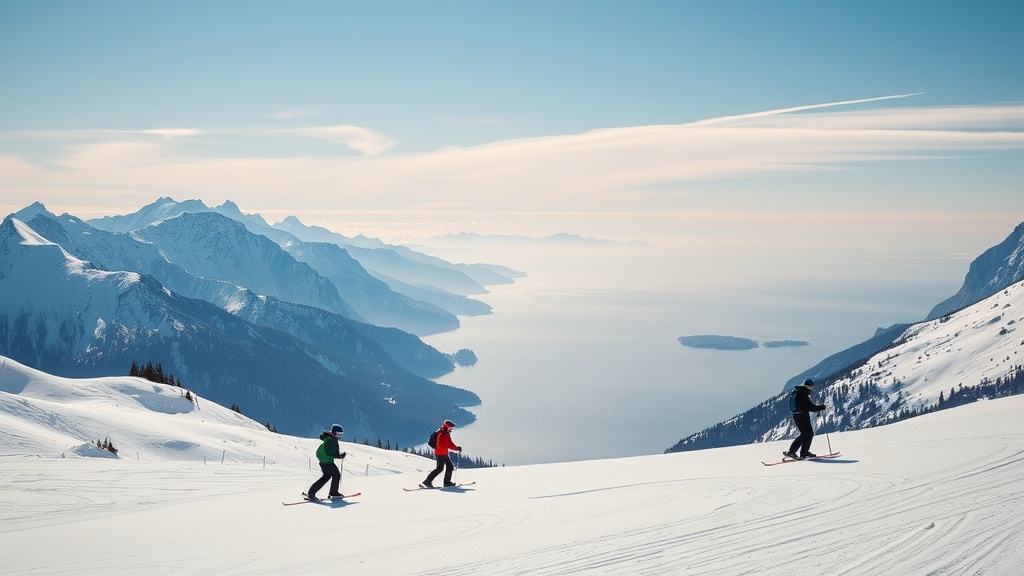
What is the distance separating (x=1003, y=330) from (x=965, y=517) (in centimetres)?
22292

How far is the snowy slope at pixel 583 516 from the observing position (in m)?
9.71

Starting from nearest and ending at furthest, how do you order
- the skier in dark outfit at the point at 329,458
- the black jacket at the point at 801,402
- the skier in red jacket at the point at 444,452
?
the skier in dark outfit at the point at 329,458 < the black jacket at the point at 801,402 < the skier in red jacket at the point at 444,452

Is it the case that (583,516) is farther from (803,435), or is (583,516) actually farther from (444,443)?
(803,435)

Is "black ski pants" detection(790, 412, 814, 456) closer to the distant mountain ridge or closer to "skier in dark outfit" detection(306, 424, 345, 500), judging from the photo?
"skier in dark outfit" detection(306, 424, 345, 500)

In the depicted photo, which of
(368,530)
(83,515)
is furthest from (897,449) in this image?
(83,515)

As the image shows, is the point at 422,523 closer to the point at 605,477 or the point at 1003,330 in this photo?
the point at 605,477

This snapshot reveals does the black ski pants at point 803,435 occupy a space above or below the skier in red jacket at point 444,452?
above

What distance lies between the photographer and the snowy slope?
971 cm

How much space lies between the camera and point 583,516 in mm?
13016

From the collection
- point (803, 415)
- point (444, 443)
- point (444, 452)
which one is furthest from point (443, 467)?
point (803, 415)

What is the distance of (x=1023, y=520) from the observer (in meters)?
10.1

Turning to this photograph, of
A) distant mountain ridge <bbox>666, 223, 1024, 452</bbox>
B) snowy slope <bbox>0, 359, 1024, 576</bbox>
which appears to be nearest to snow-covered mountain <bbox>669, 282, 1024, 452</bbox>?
distant mountain ridge <bbox>666, 223, 1024, 452</bbox>

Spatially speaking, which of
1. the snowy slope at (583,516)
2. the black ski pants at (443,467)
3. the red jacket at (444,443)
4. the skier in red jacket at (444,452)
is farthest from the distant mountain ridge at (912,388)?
the red jacket at (444,443)

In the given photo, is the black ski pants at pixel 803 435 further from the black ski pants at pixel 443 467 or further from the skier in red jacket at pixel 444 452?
the black ski pants at pixel 443 467
